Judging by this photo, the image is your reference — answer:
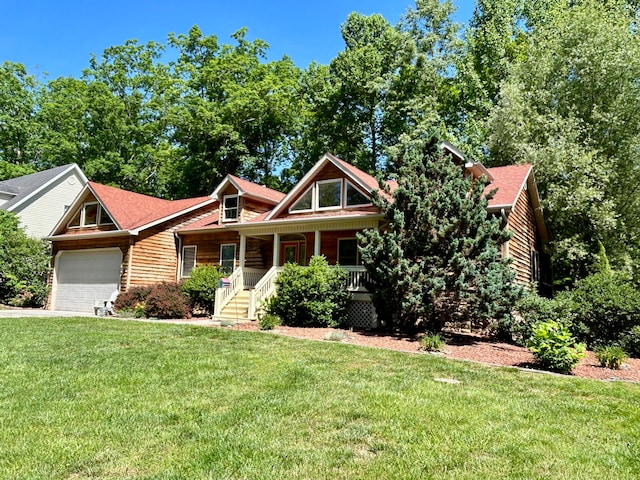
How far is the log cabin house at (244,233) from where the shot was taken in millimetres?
16312

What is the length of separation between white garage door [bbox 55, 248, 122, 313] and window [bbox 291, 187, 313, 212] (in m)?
8.44

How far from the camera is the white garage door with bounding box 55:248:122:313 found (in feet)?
67.7

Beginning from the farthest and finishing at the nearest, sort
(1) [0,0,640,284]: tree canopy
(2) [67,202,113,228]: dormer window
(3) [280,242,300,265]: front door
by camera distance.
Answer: (2) [67,202,113,228]: dormer window → (1) [0,0,640,284]: tree canopy → (3) [280,242,300,265]: front door

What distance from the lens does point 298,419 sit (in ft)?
16.0

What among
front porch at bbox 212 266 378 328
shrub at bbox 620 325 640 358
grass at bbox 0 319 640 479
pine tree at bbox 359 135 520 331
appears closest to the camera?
grass at bbox 0 319 640 479

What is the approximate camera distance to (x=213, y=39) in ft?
123

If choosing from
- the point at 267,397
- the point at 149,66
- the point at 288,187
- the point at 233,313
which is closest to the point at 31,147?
the point at 149,66

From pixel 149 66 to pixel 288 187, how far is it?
1661 centimetres

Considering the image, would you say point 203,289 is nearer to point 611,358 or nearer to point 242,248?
point 242,248

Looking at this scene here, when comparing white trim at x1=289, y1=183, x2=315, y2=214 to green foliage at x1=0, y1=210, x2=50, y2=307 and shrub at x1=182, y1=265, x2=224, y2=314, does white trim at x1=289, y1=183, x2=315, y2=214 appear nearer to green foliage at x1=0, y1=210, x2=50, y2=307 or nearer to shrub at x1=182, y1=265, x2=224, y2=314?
shrub at x1=182, y1=265, x2=224, y2=314

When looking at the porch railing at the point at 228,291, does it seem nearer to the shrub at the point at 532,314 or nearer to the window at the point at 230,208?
the window at the point at 230,208

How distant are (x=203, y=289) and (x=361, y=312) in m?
6.28

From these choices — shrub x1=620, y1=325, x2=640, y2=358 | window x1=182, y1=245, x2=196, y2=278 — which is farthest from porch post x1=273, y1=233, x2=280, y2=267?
shrub x1=620, y1=325, x2=640, y2=358

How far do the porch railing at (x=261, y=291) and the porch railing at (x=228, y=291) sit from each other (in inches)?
51.8
